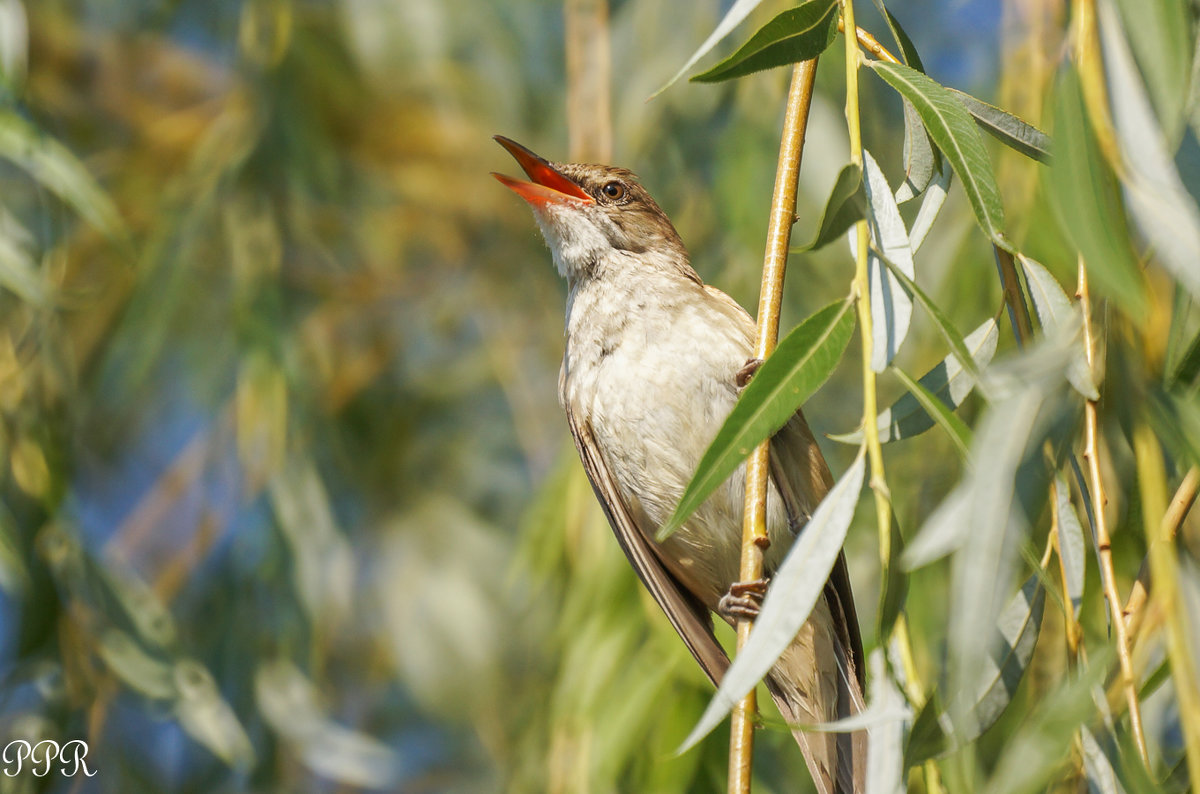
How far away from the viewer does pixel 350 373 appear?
5113mm

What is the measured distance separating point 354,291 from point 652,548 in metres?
2.80

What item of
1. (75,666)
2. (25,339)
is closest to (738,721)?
(75,666)

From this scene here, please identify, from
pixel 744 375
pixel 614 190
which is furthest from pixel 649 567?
pixel 614 190

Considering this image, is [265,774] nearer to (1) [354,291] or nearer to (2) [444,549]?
(2) [444,549]

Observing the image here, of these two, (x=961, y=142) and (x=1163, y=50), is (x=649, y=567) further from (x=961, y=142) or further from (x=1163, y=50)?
(x=1163, y=50)

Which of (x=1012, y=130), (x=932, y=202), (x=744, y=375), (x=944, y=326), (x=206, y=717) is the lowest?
(x=206, y=717)

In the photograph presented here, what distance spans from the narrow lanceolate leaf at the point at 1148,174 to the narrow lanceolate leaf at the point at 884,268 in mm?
299

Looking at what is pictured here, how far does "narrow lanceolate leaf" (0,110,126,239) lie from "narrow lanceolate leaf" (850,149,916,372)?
202 centimetres

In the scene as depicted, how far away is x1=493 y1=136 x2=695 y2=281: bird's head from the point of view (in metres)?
3.21

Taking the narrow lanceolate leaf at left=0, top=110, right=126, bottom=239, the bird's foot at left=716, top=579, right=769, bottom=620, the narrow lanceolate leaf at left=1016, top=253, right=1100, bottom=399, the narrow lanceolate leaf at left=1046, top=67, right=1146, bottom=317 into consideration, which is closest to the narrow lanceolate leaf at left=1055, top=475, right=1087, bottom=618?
the narrow lanceolate leaf at left=1016, top=253, right=1100, bottom=399

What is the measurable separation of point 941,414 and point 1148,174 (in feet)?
1.09

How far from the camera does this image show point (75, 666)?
312cm

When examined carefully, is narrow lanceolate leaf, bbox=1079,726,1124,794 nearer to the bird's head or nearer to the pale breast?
the pale breast

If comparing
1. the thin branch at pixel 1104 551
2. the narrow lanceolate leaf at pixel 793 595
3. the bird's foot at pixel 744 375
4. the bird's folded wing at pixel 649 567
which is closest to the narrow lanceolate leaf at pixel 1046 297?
the thin branch at pixel 1104 551
